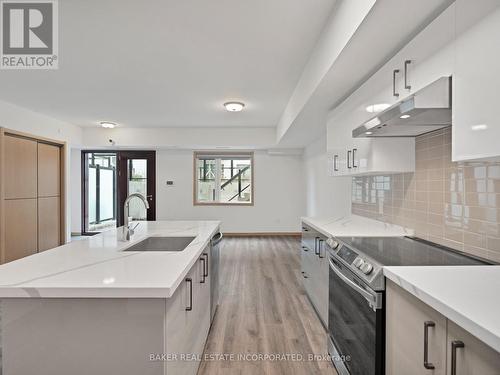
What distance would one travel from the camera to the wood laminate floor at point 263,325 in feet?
7.03

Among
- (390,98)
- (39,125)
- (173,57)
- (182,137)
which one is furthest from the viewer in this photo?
(182,137)

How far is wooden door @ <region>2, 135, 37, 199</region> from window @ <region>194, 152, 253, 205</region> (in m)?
3.49

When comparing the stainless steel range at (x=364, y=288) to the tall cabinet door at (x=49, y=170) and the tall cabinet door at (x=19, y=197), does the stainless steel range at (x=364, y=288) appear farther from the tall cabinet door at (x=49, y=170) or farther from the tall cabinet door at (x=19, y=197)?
the tall cabinet door at (x=49, y=170)

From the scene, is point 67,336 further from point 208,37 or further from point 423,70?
point 208,37

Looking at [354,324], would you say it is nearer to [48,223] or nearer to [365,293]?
[365,293]

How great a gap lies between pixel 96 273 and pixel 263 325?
184 centimetres

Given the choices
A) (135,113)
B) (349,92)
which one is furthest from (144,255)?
(135,113)

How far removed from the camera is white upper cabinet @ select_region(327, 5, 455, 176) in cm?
143

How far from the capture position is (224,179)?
7578 mm

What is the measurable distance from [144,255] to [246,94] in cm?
306

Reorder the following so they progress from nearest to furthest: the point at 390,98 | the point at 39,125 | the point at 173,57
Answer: the point at 390,98, the point at 173,57, the point at 39,125

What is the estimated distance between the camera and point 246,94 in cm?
415

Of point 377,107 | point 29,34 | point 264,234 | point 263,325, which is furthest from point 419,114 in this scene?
point 264,234

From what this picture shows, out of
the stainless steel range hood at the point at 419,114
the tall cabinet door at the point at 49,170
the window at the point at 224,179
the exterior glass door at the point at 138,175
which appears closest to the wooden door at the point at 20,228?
the tall cabinet door at the point at 49,170
